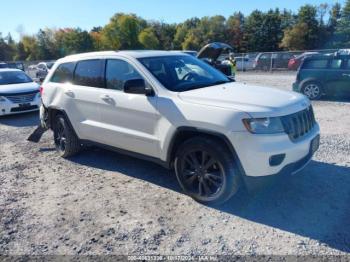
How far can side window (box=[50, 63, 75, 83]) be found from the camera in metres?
5.70

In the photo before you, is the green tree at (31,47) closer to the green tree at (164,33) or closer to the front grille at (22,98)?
the green tree at (164,33)

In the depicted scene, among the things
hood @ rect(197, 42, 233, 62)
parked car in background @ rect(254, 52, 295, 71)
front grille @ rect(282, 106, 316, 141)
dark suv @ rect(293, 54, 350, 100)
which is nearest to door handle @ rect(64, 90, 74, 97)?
front grille @ rect(282, 106, 316, 141)

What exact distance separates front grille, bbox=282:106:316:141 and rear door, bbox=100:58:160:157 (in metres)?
1.54

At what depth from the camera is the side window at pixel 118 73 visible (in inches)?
185

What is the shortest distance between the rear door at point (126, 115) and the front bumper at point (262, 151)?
1179mm

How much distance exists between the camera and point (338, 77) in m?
10.7

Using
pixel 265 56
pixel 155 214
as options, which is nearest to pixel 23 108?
pixel 155 214

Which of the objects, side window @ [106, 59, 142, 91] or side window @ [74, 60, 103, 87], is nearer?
side window @ [106, 59, 142, 91]

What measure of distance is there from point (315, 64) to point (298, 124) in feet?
27.1

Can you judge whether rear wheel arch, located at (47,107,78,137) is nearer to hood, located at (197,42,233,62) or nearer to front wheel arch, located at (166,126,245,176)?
front wheel arch, located at (166,126,245,176)

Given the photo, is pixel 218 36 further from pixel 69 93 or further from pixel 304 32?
pixel 69 93

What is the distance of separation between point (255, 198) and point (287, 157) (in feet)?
2.70

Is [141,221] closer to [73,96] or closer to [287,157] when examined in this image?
[287,157]

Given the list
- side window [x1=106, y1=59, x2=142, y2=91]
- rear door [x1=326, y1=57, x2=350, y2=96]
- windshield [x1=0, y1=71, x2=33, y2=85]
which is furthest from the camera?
windshield [x1=0, y1=71, x2=33, y2=85]
